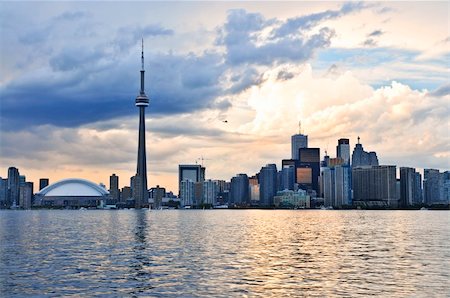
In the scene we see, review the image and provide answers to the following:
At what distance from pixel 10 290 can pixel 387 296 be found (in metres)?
30.2

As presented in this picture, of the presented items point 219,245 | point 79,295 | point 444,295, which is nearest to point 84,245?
point 219,245

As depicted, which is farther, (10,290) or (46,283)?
(46,283)

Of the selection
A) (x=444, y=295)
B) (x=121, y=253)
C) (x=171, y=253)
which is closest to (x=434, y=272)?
(x=444, y=295)

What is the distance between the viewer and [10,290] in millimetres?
47719

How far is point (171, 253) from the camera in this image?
7662cm

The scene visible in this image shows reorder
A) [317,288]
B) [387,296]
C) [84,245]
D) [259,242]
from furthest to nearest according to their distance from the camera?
[259,242]
[84,245]
[317,288]
[387,296]

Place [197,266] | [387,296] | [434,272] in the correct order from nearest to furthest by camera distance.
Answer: [387,296] < [434,272] < [197,266]

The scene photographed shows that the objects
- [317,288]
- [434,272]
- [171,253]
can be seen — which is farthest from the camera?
→ [171,253]

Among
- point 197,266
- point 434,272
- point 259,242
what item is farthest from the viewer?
point 259,242

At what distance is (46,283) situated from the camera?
5097 centimetres

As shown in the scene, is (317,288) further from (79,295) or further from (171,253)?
(171,253)

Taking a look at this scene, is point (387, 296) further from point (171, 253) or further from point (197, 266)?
point (171, 253)

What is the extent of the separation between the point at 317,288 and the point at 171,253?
103ft

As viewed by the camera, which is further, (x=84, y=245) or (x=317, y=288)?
(x=84, y=245)
